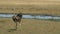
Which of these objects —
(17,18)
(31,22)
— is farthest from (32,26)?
(17,18)

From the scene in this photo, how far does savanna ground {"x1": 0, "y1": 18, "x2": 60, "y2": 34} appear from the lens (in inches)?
72.2

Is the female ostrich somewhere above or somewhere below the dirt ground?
below

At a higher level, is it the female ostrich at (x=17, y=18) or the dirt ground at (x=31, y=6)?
the dirt ground at (x=31, y=6)

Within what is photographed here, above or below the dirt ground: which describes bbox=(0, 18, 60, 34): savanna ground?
below

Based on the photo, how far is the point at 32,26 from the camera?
6.21ft

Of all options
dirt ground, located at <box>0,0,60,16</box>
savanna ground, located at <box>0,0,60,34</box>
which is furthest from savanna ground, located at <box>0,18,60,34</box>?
dirt ground, located at <box>0,0,60,16</box>

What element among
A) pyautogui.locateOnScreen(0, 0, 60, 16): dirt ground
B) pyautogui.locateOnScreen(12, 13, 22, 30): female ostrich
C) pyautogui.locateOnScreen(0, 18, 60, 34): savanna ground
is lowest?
pyautogui.locateOnScreen(0, 18, 60, 34): savanna ground

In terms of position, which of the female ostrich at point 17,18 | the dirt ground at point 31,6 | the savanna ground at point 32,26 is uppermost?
the dirt ground at point 31,6

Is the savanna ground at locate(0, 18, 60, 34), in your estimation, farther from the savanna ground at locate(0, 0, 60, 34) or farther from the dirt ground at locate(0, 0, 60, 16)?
the dirt ground at locate(0, 0, 60, 16)

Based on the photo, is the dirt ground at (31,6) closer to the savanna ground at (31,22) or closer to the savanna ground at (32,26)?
the savanna ground at (31,22)

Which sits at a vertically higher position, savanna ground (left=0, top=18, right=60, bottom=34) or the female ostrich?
the female ostrich

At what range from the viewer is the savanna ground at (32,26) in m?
1.83

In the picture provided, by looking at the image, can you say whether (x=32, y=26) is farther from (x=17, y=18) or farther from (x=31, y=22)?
(x=17, y=18)

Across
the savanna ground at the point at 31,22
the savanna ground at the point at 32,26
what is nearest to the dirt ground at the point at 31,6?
the savanna ground at the point at 31,22
